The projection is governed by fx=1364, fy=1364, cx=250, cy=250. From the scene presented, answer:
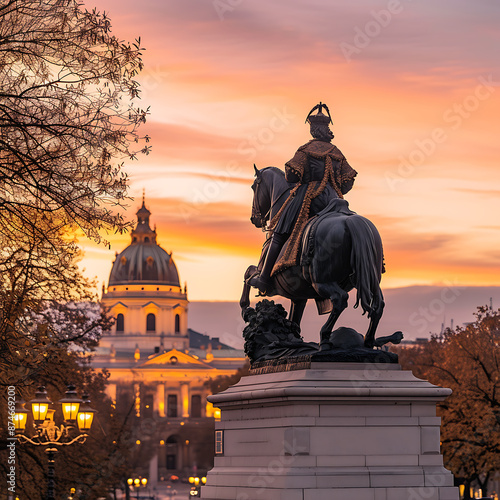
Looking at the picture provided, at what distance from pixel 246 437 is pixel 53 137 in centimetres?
552

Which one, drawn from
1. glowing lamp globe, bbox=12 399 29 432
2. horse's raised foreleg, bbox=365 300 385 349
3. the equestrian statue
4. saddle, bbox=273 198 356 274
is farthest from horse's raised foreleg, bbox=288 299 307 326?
glowing lamp globe, bbox=12 399 29 432

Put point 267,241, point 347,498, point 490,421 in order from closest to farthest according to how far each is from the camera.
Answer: point 347,498 → point 267,241 → point 490,421

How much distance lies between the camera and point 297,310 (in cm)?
2008

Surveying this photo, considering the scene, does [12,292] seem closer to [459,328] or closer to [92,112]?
[92,112]

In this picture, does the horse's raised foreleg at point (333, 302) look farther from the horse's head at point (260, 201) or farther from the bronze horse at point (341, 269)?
the horse's head at point (260, 201)

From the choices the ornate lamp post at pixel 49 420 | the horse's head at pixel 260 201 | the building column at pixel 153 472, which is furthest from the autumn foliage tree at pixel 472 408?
the building column at pixel 153 472

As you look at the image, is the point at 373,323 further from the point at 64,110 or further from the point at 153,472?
the point at 153,472

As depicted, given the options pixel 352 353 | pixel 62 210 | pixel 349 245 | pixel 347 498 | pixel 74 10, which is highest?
pixel 74 10

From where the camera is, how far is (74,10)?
20.4 meters

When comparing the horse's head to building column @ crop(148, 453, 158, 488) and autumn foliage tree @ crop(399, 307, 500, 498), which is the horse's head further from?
building column @ crop(148, 453, 158, 488)

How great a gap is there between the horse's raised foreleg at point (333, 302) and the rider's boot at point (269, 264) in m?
1.42

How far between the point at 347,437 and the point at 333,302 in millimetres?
1835

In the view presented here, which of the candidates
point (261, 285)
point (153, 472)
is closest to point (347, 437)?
point (261, 285)

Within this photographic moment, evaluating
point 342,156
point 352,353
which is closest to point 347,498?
point 352,353
